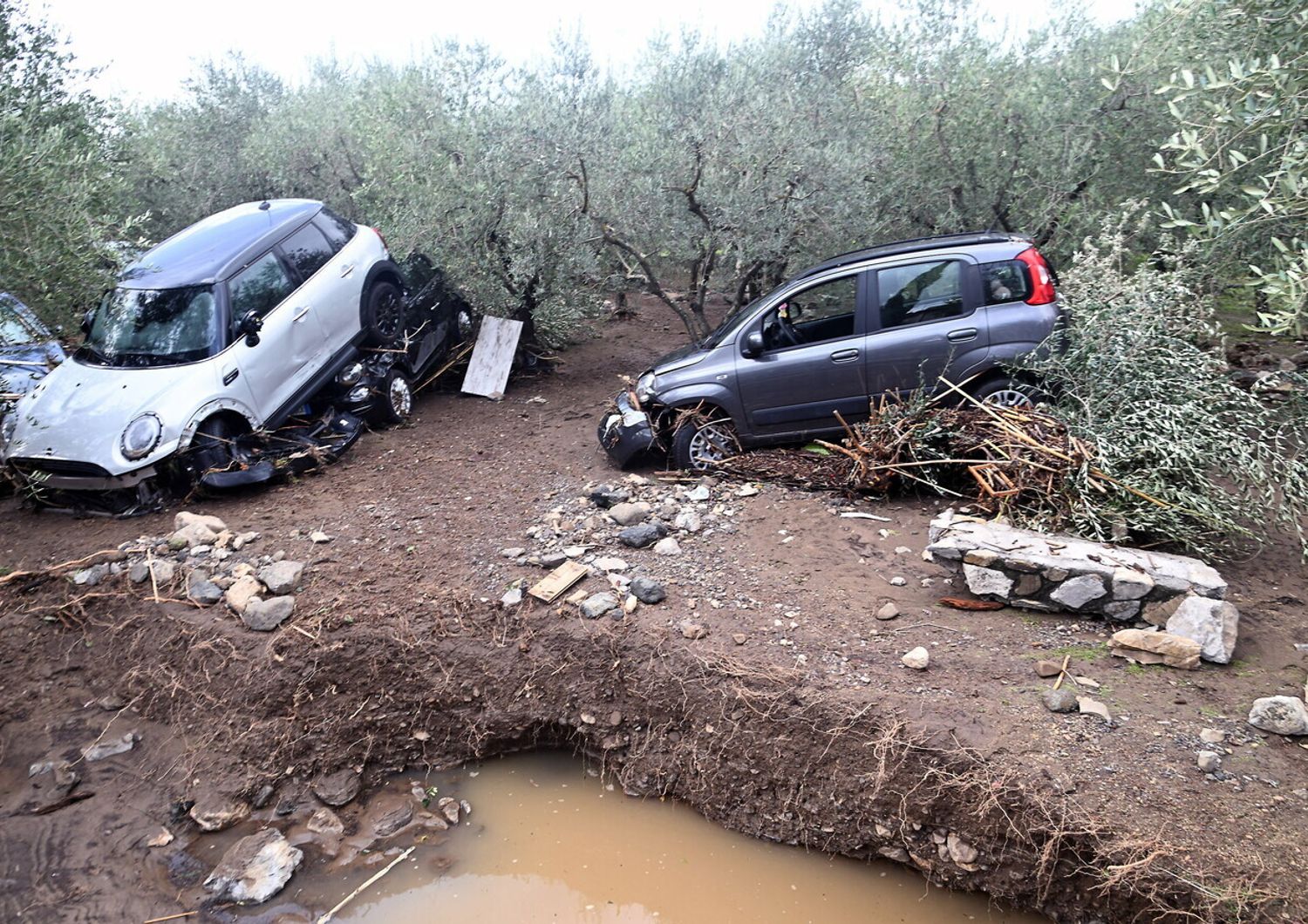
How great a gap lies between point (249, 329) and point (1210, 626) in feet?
24.6

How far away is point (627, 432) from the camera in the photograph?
712 centimetres

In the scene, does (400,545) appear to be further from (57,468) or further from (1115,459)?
(1115,459)

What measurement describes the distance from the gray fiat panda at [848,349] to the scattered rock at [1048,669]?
2.55m

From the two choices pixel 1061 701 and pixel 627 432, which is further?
pixel 627 432

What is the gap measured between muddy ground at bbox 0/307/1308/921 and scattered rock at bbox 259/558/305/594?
0.15 meters

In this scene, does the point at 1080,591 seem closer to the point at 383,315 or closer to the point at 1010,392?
the point at 1010,392

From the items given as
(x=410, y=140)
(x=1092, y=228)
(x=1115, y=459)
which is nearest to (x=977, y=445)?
(x=1115, y=459)

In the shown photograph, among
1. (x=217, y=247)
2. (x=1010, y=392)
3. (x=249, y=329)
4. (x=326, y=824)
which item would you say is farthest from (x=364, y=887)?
(x=217, y=247)

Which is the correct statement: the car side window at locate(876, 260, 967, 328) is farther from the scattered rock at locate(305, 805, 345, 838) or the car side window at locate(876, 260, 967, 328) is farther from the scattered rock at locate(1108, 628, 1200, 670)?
the scattered rock at locate(305, 805, 345, 838)

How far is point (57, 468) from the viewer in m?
6.85

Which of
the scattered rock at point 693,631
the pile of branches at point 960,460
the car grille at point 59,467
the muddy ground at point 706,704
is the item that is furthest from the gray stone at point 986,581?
the car grille at point 59,467

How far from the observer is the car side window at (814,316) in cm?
690

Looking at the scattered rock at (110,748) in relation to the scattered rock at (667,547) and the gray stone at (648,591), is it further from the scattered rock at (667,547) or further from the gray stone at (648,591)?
the scattered rock at (667,547)

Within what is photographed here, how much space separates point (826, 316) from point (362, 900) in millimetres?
5333
